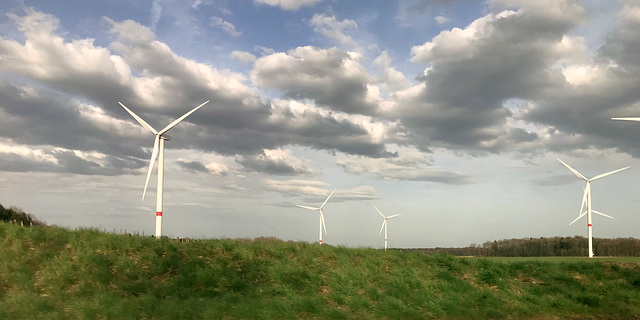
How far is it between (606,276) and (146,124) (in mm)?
33271

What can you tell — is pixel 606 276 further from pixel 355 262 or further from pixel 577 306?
pixel 355 262

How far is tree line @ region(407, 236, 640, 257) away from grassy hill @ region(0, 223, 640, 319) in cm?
6050

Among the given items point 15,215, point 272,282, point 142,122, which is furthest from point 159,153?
point 15,215

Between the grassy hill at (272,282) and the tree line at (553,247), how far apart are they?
199 feet

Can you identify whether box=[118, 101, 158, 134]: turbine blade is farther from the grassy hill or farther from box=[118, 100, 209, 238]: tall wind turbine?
the grassy hill

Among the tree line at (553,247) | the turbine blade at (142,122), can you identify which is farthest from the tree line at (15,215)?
the tree line at (553,247)

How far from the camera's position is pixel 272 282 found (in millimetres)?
22234

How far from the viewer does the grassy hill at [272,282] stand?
17859 mm

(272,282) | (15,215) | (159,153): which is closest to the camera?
(272,282)

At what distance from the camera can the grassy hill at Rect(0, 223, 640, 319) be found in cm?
1786

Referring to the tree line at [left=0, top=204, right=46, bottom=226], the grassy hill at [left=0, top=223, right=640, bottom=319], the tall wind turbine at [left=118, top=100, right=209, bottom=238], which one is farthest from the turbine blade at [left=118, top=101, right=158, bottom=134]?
the tree line at [left=0, top=204, right=46, bottom=226]

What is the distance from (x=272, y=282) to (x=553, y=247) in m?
92.8

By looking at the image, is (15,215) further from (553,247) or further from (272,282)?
(553,247)

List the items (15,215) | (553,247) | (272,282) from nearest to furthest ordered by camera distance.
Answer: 1. (272,282)
2. (15,215)
3. (553,247)
